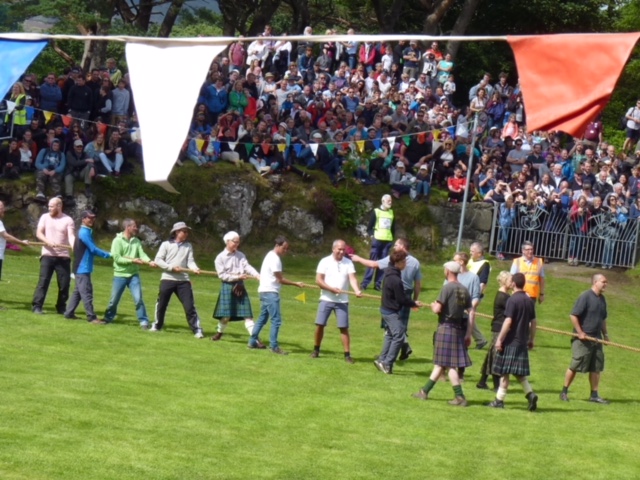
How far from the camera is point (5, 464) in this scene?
10.8 meters

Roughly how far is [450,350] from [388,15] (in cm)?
2924

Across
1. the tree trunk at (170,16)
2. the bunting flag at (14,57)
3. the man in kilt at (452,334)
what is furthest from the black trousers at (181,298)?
the tree trunk at (170,16)

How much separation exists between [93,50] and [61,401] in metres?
22.9

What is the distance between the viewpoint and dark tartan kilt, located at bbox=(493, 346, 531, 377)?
1509cm

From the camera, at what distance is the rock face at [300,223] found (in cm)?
3052

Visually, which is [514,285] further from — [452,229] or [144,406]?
[452,229]

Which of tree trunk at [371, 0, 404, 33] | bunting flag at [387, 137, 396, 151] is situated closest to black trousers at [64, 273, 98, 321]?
bunting flag at [387, 137, 396, 151]

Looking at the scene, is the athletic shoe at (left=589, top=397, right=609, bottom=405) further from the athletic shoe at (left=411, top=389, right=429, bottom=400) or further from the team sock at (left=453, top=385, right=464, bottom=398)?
the athletic shoe at (left=411, top=389, right=429, bottom=400)

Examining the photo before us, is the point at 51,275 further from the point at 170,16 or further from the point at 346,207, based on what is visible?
the point at 170,16

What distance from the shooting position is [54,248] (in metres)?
18.7

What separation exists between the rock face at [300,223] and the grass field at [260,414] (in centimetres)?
1004

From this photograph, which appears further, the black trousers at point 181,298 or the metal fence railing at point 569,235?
the metal fence railing at point 569,235

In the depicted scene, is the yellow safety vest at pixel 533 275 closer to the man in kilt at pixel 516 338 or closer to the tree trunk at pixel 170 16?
the man in kilt at pixel 516 338

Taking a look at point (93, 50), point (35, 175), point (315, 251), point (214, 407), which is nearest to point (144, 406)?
point (214, 407)
